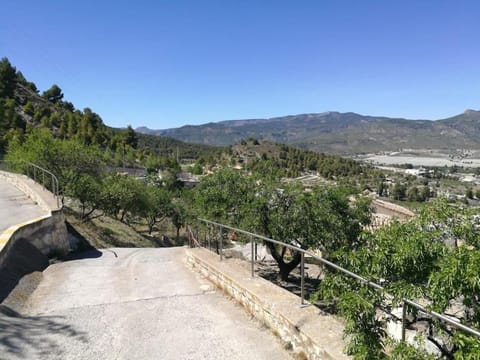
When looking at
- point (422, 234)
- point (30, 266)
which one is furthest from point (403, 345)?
point (30, 266)

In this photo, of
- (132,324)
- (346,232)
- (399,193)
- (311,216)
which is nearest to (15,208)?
(132,324)

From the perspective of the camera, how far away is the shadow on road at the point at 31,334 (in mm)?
4160

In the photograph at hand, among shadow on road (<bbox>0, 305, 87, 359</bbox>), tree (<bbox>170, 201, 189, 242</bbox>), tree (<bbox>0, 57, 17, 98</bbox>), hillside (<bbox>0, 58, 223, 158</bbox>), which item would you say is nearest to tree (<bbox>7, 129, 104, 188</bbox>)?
tree (<bbox>170, 201, 189, 242</bbox>)

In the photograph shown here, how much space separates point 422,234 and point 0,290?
262 inches

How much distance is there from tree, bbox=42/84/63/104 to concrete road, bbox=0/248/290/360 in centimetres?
9075

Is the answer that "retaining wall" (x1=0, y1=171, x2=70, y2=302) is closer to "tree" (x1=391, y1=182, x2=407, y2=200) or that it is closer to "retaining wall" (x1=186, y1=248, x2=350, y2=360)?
"retaining wall" (x1=186, y1=248, x2=350, y2=360)

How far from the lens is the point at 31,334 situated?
4.65 metres

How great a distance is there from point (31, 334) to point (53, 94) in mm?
94946

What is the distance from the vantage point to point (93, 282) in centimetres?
758

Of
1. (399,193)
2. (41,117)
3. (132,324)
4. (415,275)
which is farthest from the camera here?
(399,193)

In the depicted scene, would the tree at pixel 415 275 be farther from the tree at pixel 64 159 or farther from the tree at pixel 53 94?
the tree at pixel 53 94

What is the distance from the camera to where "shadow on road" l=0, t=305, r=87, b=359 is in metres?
4.16

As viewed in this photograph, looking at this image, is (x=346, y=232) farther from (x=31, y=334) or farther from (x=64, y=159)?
(x=64, y=159)

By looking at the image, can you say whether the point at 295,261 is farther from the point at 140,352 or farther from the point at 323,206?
the point at 140,352
